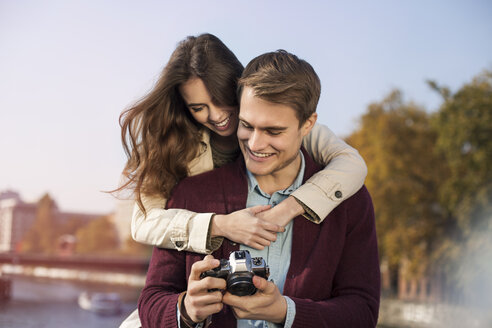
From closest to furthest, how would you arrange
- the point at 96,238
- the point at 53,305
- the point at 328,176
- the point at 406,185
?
the point at 328,176
the point at 406,185
the point at 53,305
the point at 96,238

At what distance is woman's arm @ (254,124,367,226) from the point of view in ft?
7.71

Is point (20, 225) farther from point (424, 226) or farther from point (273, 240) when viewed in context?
point (273, 240)

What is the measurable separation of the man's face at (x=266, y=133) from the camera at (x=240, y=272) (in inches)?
21.4

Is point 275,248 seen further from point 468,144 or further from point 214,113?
point 468,144

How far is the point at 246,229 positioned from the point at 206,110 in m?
0.96

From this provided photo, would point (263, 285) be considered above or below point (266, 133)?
below

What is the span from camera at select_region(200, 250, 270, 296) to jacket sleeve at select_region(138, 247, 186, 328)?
0.95 ft

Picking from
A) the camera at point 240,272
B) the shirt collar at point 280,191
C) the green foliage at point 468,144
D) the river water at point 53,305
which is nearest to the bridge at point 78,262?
the river water at point 53,305

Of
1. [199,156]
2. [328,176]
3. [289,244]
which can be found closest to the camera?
[289,244]

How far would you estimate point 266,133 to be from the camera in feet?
7.63

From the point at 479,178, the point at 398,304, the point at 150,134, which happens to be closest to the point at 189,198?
the point at 150,134

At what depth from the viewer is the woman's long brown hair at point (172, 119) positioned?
2.73 m

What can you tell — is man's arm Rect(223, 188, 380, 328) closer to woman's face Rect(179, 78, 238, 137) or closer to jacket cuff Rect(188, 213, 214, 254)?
jacket cuff Rect(188, 213, 214, 254)

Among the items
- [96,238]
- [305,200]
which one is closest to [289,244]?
[305,200]
